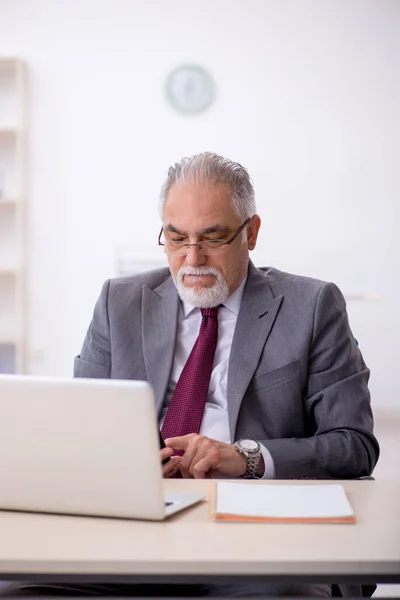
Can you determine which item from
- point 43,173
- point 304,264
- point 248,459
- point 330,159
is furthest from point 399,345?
point 248,459

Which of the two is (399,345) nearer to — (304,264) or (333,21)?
(304,264)

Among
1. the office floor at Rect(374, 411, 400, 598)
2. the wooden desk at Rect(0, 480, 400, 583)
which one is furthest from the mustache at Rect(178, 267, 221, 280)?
the office floor at Rect(374, 411, 400, 598)

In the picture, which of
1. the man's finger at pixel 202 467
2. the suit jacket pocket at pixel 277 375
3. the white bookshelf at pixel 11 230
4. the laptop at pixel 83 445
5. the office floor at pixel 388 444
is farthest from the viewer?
the white bookshelf at pixel 11 230

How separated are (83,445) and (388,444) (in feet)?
13.2

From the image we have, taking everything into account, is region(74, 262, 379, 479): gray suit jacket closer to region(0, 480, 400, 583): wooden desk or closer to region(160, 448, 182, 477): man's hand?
region(160, 448, 182, 477): man's hand

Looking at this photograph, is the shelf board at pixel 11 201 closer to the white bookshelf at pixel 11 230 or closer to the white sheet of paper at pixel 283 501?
the white bookshelf at pixel 11 230

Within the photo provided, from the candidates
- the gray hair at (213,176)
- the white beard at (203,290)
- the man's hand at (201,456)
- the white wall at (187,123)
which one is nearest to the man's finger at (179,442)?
the man's hand at (201,456)

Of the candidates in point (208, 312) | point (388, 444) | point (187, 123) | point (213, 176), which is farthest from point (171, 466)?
point (187, 123)

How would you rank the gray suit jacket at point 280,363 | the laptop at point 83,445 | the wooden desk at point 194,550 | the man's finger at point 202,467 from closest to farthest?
1. the wooden desk at point 194,550
2. the laptop at point 83,445
3. the man's finger at point 202,467
4. the gray suit jacket at point 280,363

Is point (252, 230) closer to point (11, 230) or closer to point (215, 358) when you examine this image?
point (215, 358)

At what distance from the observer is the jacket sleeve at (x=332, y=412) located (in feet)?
5.79

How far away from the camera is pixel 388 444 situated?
4.91m

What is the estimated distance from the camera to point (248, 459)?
1.67 metres

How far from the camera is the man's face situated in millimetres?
1995
